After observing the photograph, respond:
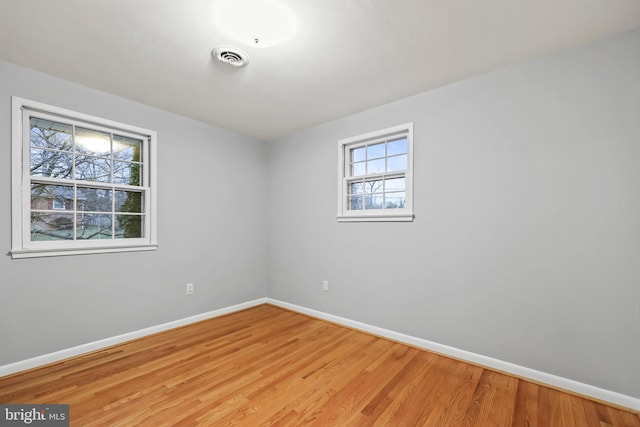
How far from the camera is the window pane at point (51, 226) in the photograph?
240cm

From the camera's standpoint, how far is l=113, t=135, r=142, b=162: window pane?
2883 mm

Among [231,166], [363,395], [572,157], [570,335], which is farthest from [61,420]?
[572,157]

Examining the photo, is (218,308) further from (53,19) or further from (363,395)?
(53,19)

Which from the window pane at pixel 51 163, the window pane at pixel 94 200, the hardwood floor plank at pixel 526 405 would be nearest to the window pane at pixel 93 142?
the window pane at pixel 51 163

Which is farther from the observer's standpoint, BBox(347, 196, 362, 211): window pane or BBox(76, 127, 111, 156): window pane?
BBox(347, 196, 362, 211): window pane

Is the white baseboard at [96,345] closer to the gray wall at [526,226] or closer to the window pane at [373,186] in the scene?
the gray wall at [526,226]

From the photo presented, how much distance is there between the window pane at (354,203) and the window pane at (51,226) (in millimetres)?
2828

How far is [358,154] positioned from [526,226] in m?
→ 1.86

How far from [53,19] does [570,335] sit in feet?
13.5

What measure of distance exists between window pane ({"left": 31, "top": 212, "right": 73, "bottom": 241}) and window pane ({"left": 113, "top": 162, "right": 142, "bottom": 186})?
0.54 metres

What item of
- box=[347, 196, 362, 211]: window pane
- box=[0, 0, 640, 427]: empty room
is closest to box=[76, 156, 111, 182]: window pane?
box=[0, 0, 640, 427]: empty room

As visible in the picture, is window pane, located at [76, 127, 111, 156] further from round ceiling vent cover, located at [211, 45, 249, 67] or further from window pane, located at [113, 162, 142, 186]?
round ceiling vent cover, located at [211, 45, 249, 67]

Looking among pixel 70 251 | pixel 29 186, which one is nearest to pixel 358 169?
pixel 70 251

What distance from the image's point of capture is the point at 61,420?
1.67 metres
